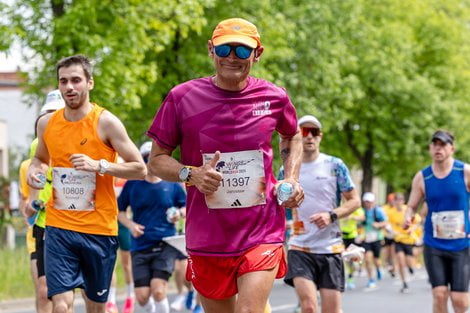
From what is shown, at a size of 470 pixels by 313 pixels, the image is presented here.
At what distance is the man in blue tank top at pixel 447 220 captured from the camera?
10.5 metres

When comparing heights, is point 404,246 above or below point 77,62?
below

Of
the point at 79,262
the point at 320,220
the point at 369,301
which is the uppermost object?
the point at 320,220

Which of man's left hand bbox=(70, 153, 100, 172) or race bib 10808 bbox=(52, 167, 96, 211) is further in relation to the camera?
race bib 10808 bbox=(52, 167, 96, 211)

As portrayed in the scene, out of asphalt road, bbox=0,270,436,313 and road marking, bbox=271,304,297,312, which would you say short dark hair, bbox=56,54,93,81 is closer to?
asphalt road, bbox=0,270,436,313

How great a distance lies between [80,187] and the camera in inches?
306

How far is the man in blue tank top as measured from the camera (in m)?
10.5

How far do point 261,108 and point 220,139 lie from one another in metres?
0.32

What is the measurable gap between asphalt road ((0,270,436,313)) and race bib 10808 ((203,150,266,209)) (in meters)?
9.38

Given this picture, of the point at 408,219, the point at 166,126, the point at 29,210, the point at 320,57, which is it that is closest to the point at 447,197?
the point at 408,219

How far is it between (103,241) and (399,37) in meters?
33.3

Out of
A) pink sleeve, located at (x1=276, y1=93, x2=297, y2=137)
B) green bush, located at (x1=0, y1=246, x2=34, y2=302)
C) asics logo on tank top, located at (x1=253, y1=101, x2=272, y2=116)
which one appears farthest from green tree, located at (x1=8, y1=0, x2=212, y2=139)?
asics logo on tank top, located at (x1=253, y1=101, x2=272, y2=116)

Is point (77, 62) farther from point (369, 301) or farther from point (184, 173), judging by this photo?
point (369, 301)

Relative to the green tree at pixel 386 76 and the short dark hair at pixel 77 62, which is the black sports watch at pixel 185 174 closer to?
the short dark hair at pixel 77 62

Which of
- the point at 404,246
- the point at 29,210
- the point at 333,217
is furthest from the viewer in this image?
the point at 404,246
